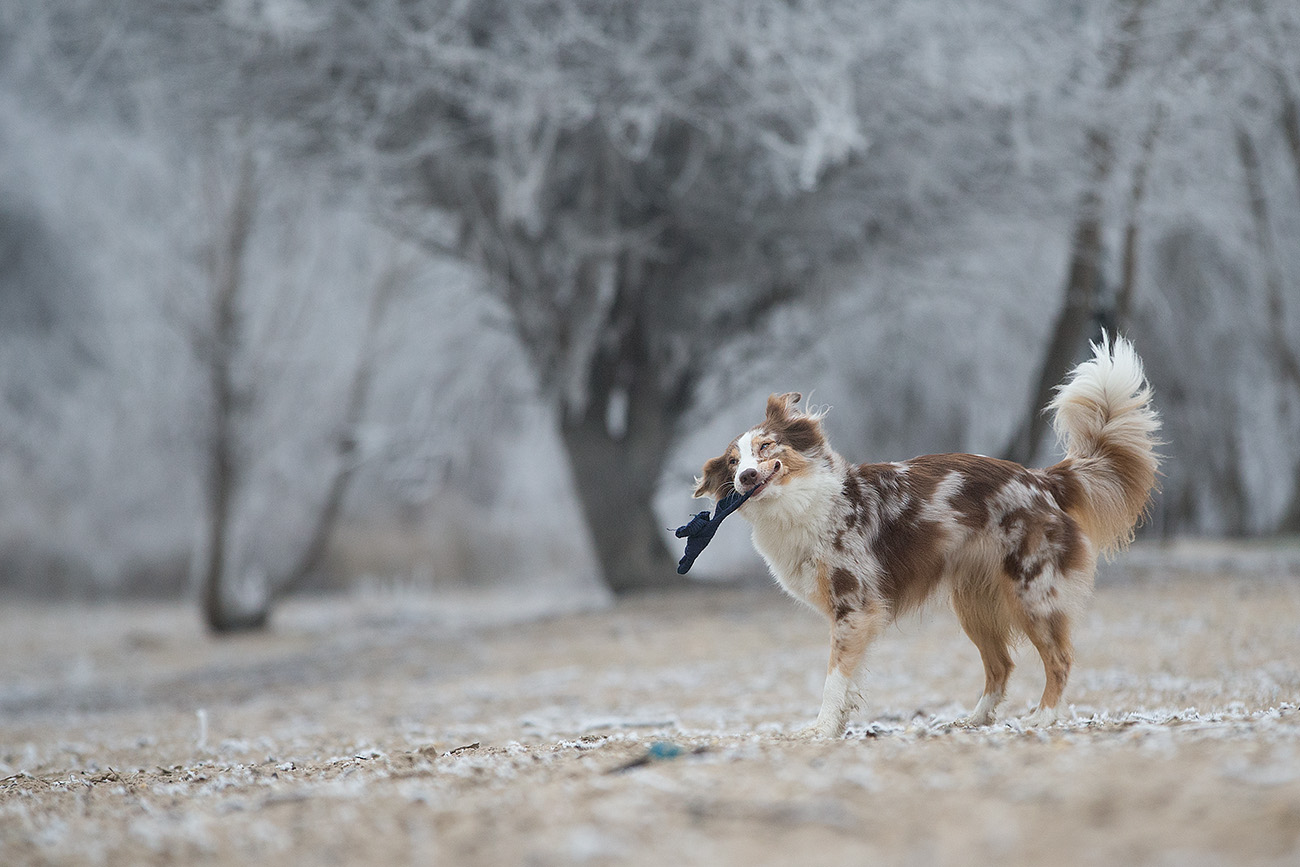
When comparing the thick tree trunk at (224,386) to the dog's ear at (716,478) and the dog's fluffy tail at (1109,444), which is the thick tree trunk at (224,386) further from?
the dog's fluffy tail at (1109,444)

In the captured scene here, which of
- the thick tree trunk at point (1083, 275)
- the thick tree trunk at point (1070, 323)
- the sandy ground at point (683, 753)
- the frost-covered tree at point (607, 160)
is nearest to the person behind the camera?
the sandy ground at point (683, 753)

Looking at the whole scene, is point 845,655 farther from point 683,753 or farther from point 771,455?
point 683,753

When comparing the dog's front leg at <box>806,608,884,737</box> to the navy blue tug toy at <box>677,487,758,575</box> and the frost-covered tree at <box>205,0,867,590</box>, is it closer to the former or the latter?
the navy blue tug toy at <box>677,487,758,575</box>

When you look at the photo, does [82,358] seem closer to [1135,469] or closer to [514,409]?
[514,409]

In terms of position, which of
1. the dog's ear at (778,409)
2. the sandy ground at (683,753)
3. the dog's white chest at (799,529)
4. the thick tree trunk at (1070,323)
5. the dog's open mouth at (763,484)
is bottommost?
the sandy ground at (683,753)

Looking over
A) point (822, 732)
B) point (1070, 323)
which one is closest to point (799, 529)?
point (822, 732)

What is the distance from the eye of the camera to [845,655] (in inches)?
161

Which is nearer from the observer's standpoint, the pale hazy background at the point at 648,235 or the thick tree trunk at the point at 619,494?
the pale hazy background at the point at 648,235

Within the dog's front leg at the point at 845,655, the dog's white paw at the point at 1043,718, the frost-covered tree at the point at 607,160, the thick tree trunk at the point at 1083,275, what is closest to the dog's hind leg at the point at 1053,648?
the dog's white paw at the point at 1043,718

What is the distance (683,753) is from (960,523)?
4.64ft

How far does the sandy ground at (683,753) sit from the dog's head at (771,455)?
900 millimetres

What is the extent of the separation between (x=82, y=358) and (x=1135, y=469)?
23.3 m

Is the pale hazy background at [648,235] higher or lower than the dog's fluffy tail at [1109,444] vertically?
higher

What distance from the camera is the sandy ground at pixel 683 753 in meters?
2.31
